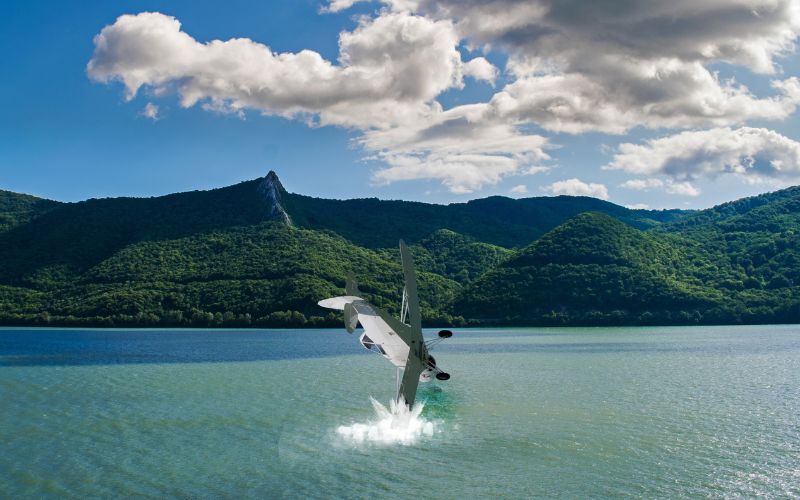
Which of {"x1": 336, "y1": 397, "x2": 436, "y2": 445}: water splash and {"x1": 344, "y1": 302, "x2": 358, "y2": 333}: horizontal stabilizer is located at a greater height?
{"x1": 344, "y1": 302, "x2": 358, "y2": 333}: horizontal stabilizer

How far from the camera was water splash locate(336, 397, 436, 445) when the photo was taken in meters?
32.3

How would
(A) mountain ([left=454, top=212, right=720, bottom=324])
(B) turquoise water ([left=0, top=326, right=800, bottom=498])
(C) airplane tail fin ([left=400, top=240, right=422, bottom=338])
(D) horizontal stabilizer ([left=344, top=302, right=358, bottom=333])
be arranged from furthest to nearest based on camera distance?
(A) mountain ([left=454, top=212, right=720, bottom=324]) → (D) horizontal stabilizer ([left=344, top=302, right=358, bottom=333]) → (C) airplane tail fin ([left=400, top=240, right=422, bottom=338]) → (B) turquoise water ([left=0, top=326, right=800, bottom=498])

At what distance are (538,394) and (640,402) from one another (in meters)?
7.27

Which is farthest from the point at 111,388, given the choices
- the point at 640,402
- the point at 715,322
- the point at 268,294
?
the point at 715,322

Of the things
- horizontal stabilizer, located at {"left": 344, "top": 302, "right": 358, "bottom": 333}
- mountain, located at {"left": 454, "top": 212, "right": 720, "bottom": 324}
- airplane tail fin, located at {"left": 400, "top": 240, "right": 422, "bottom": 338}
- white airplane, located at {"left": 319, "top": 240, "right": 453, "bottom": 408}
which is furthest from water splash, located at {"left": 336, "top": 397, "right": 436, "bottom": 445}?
mountain, located at {"left": 454, "top": 212, "right": 720, "bottom": 324}

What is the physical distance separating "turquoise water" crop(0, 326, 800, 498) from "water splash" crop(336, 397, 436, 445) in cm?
58

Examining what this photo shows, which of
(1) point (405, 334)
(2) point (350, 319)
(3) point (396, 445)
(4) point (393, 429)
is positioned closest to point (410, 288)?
(1) point (405, 334)

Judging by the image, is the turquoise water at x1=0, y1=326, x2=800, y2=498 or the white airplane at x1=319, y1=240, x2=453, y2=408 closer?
the turquoise water at x1=0, y1=326, x2=800, y2=498

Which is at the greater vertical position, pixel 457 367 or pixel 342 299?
pixel 342 299

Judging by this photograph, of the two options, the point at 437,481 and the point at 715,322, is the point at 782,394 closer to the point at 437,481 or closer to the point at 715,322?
the point at 437,481

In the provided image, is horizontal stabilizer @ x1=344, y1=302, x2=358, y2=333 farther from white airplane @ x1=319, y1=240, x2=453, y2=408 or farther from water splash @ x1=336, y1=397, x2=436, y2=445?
water splash @ x1=336, y1=397, x2=436, y2=445

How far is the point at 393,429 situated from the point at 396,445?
3.70 meters

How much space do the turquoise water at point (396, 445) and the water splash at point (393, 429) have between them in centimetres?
58

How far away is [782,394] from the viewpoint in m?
47.1
